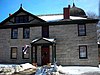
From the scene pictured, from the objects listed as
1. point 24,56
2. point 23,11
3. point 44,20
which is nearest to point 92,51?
point 44,20

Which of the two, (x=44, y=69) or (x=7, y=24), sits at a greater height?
(x=7, y=24)

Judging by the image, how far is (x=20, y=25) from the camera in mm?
24531

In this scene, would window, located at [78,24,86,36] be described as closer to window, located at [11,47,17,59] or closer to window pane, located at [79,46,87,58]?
window pane, located at [79,46,87,58]

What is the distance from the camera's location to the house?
21.7m

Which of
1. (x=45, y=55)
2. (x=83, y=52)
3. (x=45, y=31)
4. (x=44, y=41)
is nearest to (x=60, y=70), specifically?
(x=44, y=41)

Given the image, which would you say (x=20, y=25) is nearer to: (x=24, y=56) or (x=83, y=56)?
(x=24, y=56)

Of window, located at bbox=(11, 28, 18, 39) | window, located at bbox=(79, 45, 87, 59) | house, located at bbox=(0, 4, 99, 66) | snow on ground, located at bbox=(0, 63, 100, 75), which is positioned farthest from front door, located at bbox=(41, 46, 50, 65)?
window, located at bbox=(11, 28, 18, 39)

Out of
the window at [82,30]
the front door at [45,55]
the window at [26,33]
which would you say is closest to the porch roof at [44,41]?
the front door at [45,55]

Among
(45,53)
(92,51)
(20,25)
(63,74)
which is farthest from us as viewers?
(20,25)

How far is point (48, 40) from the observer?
21516mm

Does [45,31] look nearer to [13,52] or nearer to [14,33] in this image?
[14,33]

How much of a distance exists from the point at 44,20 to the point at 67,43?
4.56 meters

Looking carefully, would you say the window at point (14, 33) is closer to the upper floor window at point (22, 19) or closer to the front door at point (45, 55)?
the upper floor window at point (22, 19)

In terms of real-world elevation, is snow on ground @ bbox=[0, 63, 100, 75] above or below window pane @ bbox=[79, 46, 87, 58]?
below
